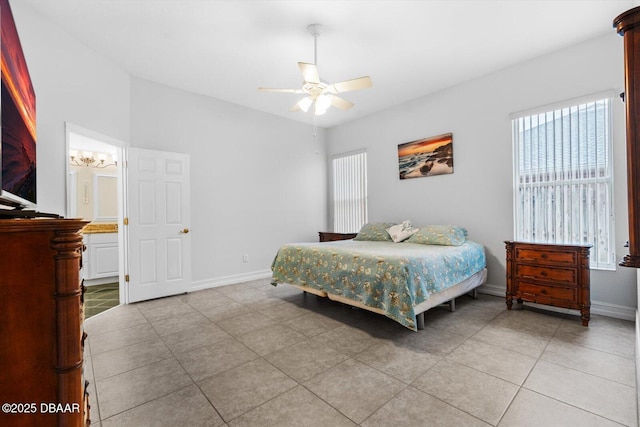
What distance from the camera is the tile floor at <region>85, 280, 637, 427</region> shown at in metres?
1.62

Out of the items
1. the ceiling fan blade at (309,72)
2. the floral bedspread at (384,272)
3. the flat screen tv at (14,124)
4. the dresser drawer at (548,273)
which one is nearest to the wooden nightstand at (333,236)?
the floral bedspread at (384,272)

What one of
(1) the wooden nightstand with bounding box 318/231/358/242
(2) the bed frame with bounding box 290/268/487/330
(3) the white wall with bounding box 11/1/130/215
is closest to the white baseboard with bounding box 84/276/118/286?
(3) the white wall with bounding box 11/1/130/215

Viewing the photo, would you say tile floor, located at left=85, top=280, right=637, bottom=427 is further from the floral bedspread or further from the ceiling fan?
the ceiling fan

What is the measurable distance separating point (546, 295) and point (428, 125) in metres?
2.80

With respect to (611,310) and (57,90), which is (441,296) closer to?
(611,310)

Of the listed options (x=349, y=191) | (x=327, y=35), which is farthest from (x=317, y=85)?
(x=349, y=191)

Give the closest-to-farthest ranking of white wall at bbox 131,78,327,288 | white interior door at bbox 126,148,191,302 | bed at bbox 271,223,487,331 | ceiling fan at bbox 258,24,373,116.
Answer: bed at bbox 271,223,487,331
ceiling fan at bbox 258,24,373,116
white interior door at bbox 126,148,191,302
white wall at bbox 131,78,327,288

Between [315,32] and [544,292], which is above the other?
[315,32]

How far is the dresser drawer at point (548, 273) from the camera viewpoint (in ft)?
9.31

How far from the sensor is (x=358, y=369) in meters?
2.08

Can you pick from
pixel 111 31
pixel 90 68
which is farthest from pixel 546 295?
pixel 90 68

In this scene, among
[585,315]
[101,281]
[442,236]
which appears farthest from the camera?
[101,281]

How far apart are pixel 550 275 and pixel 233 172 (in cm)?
444

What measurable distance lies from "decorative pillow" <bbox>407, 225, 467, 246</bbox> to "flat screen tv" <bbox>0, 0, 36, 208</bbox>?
12.4 feet
